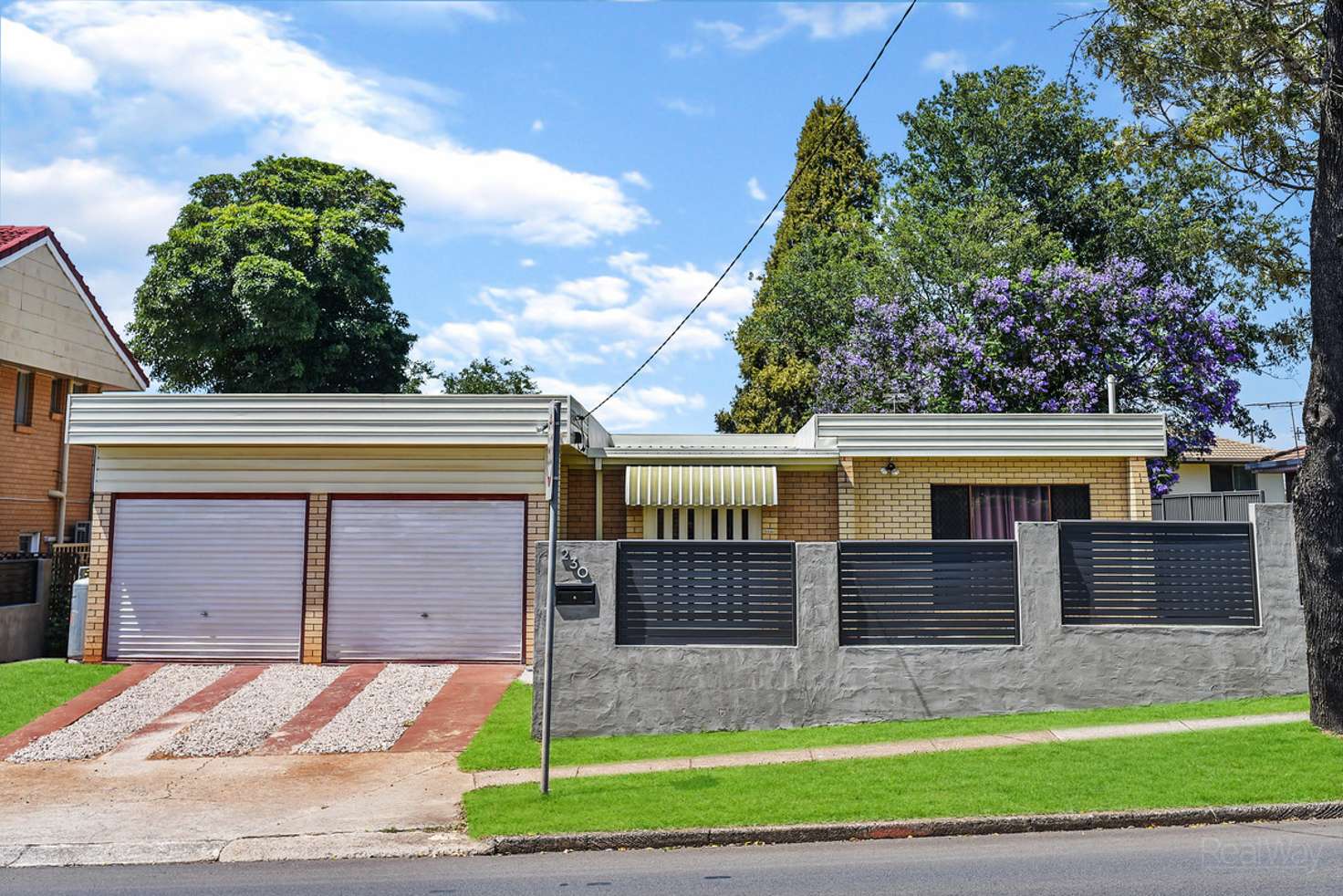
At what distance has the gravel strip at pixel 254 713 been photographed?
10891 mm

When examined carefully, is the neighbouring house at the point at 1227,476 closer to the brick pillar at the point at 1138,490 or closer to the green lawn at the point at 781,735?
the brick pillar at the point at 1138,490

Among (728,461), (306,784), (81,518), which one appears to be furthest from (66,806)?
(81,518)

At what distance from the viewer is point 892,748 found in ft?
32.5

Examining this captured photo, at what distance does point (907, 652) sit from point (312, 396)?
8.61 meters

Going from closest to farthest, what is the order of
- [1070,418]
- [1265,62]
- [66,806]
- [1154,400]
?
[66,806]
[1265,62]
[1070,418]
[1154,400]

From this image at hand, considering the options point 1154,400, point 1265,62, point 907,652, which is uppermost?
point 1265,62

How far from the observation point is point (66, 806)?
8.88 m

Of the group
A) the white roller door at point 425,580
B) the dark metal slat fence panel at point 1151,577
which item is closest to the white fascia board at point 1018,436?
the dark metal slat fence panel at point 1151,577

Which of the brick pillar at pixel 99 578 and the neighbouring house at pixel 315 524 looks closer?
the neighbouring house at pixel 315 524

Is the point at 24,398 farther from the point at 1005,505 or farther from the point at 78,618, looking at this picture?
the point at 1005,505

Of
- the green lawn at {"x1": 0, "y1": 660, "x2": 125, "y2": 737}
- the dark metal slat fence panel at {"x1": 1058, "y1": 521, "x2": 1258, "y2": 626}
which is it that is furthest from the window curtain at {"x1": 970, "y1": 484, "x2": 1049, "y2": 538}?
the green lawn at {"x1": 0, "y1": 660, "x2": 125, "y2": 737}

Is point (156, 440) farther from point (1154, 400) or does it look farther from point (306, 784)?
point (1154, 400)

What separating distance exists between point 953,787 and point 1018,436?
8505 mm

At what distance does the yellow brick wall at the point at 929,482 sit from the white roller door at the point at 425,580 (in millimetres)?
5168
